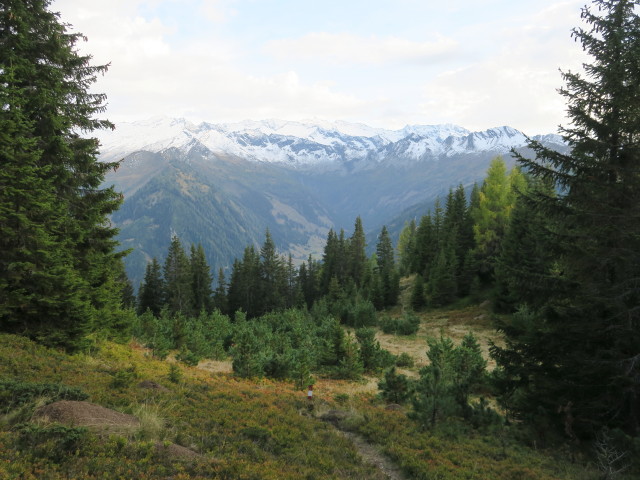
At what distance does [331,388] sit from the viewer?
15.8 meters

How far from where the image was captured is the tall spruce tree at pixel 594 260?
343 inches

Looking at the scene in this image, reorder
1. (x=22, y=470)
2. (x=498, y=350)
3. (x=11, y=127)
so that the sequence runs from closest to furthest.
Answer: (x=22, y=470), (x=498, y=350), (x=11, y=127)

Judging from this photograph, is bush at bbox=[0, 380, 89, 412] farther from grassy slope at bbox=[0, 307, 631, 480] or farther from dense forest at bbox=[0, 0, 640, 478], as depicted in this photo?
dense forest at bbox=[0, 0, 640, 478]

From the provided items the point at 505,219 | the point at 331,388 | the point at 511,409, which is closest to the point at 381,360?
the point at 331,388

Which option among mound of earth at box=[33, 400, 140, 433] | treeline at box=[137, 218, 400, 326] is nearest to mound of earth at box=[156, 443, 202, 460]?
mound of earth at box=[33, 400, 140, 433]

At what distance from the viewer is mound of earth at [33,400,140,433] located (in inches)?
256

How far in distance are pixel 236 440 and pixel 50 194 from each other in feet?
33.5

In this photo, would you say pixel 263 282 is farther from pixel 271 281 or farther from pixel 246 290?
pixel 246 290

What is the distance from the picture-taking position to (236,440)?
766 cm

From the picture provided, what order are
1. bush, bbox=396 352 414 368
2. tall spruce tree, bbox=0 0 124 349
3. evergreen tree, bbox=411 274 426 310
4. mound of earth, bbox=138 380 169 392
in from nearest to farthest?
1. mound of earth, bbox=138 380 169 392
2. tall spruce tree, bbox=0 0 124 349
3. bush, bbox=396 352 414 368
4. evergreen tree, bbox=411 274 426 310

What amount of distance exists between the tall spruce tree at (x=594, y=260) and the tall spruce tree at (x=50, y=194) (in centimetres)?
1382

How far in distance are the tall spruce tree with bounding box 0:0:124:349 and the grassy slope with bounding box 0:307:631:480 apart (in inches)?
50.9

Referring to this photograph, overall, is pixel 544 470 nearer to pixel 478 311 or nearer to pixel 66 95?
pixel 66 95

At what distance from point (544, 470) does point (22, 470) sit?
9.56 meters
